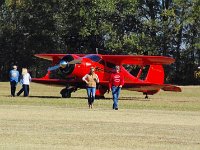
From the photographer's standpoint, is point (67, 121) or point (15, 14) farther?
point (15, 14)

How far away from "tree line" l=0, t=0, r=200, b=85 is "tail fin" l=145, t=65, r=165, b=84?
97.0 feet

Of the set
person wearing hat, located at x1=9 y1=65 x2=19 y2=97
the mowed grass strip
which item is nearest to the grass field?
the mowed grass strip

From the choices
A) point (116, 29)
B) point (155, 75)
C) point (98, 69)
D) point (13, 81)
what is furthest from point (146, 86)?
point (116, 29)

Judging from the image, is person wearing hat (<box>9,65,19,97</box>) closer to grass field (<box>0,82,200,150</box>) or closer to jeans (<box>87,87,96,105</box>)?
jeans (<box>87,87,96,105</box>)

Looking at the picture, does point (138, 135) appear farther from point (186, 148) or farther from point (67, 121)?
point (67, 121)

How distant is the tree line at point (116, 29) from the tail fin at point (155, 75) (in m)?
29.6

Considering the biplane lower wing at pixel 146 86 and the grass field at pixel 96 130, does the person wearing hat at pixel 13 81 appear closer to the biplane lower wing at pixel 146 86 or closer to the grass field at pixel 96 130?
the biplane lower wing at pixel 146 86

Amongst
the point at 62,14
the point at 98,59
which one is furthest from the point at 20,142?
the point at 62,14

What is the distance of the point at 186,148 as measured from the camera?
13.6 m

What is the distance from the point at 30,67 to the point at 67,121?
69677 mm

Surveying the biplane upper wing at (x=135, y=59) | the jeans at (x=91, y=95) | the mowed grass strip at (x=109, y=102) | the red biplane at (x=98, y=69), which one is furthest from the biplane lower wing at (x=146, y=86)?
the jeans at (x=91, y=95)

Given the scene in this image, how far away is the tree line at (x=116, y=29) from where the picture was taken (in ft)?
245

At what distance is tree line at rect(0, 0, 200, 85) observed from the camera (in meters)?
74.6

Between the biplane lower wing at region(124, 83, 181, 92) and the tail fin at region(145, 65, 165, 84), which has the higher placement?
the tail fin at region(145, 65, 165, 84)
